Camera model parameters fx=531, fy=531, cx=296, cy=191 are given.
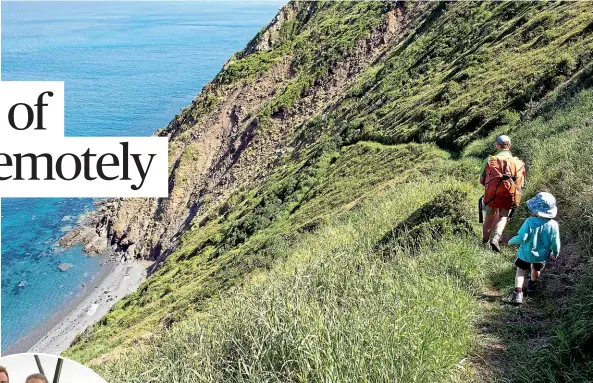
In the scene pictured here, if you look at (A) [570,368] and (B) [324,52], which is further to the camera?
(B) [324,52]

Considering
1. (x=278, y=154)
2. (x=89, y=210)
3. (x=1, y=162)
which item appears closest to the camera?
(x=1, y=162)

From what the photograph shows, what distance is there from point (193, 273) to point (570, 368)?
2734 cm

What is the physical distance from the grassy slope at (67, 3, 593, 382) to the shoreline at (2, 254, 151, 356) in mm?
7759

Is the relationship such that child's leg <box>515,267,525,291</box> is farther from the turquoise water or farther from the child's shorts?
the turquoise water

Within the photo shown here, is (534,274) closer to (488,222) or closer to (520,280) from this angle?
(520,280)

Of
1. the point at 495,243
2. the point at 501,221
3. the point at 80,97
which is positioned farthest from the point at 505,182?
the point at 80,97

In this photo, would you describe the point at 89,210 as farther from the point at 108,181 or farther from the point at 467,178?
the point at 108,181

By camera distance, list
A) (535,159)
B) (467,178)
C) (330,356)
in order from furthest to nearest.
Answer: (467,178) → (535,159) → (330,356)

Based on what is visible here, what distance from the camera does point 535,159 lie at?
31.7ft

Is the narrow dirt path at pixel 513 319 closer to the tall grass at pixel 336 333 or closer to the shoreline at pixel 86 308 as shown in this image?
the tall grass at pixel 336 333

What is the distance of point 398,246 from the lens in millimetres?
6867

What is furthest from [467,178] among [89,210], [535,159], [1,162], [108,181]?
[89,210]

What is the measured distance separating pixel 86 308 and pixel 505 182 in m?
42.4

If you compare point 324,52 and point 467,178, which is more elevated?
point 324,52
